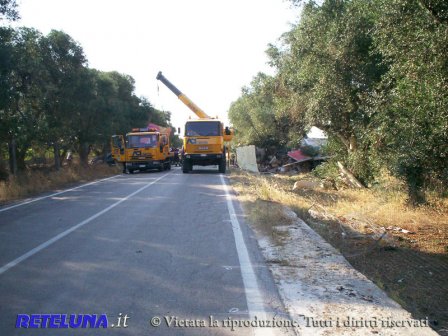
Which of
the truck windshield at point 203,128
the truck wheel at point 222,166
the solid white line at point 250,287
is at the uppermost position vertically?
the truck windshield at point 203,128

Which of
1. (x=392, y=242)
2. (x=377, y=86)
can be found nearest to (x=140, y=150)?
(x=377, y=86)

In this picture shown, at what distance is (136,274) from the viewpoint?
20.1 feet

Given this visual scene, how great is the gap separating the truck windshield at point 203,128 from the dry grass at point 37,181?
628 centimetres

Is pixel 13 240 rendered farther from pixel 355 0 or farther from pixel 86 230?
pixel 355 0

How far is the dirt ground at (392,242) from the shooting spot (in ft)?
19.9

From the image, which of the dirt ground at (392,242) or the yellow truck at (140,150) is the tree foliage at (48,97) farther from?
the dirt ground at (392,242)

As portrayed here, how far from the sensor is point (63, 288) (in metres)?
5.61

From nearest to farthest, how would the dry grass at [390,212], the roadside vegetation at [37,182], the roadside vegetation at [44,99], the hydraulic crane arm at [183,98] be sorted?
the dry grass at [390,212] → the roadside vegetation at [44,99] → the roadside vegetation at [37,182] → the hydraulic crane arm at [183,98]

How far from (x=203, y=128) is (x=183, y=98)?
7.37 metres

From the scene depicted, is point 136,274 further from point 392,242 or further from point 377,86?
point 377,86

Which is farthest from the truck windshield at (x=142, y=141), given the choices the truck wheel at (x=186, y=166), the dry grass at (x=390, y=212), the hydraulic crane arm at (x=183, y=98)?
the dry grass at (x=390, y=212)

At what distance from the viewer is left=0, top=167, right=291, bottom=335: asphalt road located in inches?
182

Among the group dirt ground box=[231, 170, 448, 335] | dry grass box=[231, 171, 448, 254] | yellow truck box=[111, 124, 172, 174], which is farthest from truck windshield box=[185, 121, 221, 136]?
dirt ground box=[231, 170, 448, 335]

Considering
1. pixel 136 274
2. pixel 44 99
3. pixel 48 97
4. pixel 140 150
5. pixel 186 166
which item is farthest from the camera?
pixel 140 150
